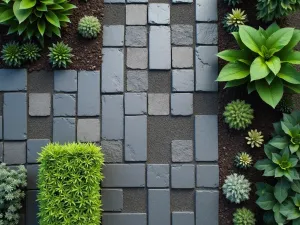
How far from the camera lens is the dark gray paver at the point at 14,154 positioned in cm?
304

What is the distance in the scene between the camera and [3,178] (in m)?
2.82

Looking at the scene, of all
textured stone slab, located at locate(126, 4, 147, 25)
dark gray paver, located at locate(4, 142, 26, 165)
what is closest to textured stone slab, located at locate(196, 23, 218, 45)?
textured stone slab, located at locate(126, 4, 147, 25)

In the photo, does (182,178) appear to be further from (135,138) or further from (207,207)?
(135,138)

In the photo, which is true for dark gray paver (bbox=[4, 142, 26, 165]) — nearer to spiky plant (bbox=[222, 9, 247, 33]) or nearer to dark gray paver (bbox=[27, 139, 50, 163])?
dark gray paver (bbox=[27, 139, 50, 163])

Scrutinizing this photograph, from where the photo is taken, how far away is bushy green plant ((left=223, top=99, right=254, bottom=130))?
9.75ft

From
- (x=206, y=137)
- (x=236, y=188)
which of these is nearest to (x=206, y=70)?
(x=206, y=137)

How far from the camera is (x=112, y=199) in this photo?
3.04 meters

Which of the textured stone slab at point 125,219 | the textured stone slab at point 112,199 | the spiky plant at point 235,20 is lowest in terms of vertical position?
the textured stone slab at point 125,219

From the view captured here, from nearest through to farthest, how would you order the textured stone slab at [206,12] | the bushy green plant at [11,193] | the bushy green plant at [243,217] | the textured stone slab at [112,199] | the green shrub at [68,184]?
the green shrub at [68,184], the bushy green plant at [11,193], the bushy green plant at [243,217], the textured stone slab at [112,199], the textured stone slab at [206,12]

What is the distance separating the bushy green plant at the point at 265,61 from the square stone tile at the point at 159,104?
416 mm

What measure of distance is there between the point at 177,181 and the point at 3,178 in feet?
3.77

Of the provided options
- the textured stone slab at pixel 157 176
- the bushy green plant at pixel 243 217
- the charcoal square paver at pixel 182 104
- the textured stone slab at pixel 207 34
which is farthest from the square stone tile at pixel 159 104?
the bushy green plant at pixel 243 217

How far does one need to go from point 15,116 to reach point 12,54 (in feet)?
1.39

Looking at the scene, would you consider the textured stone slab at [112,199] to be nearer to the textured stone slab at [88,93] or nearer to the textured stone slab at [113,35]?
the textured stone slab at [88,93]
